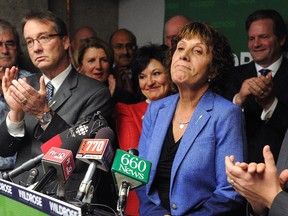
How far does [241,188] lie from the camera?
1.35m

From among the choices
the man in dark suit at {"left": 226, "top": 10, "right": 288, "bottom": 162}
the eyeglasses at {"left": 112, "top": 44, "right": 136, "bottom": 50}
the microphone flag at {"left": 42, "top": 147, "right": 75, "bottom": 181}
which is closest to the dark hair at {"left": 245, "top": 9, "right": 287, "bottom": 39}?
the man in dark suit at {"left": 226, "top": 10, "right": 288, "bottom": 162}

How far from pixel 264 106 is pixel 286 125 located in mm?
143

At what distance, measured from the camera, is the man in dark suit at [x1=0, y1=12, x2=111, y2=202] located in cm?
195

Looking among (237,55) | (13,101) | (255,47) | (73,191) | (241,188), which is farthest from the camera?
(237,55)

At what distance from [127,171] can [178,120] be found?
0.59 metres

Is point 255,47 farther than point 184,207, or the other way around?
point 255,47

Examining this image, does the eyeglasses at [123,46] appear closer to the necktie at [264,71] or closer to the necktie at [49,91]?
the necktie at [264,71]

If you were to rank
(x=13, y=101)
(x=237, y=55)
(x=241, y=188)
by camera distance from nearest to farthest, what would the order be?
(x=241, y=188)
(x=13, y=101)
(x=237, y=55)

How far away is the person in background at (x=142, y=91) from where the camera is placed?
7.99 ft

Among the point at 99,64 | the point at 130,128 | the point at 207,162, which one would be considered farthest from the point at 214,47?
the point at 99,64

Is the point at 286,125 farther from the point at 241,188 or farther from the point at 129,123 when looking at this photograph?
the point at 241,188

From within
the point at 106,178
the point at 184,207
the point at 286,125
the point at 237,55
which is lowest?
the point at 106,178

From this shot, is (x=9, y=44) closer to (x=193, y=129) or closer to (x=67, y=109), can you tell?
(x=67, y=109)

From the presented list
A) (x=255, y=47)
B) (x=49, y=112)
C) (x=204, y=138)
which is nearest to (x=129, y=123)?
(x=49, y=112)
